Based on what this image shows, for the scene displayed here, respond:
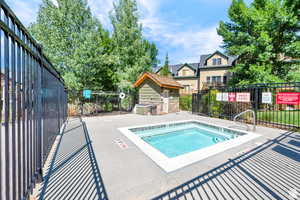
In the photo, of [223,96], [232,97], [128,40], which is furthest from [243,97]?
[128,40]

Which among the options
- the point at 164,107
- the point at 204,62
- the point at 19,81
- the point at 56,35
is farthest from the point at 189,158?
the point at 204,62

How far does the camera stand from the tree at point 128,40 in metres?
13.9

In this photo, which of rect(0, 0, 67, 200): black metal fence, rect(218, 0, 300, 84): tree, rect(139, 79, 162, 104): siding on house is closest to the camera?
rect(0, 0, 67, 200): black metal fence

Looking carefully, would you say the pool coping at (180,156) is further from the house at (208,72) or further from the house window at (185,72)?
the house window at (185,72)

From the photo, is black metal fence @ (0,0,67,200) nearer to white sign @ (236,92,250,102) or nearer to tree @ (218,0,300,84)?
white sign @ (236,92,250,102)

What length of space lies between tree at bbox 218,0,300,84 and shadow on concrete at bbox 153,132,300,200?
9674mm

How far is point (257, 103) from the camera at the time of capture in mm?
7098

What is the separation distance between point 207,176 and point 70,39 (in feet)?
44.1

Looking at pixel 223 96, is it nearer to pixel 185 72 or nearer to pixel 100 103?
pixel 100 103

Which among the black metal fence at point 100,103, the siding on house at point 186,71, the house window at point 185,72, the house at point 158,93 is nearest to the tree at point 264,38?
the house at point 158,93

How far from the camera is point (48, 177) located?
2545 millimetres

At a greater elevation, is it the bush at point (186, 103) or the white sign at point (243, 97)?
the white sign at point (243, 97)

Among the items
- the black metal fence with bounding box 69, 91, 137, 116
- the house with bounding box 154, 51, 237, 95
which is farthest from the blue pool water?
the house with bounding box 154, 51, 237, 95

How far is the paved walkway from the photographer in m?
2.12
